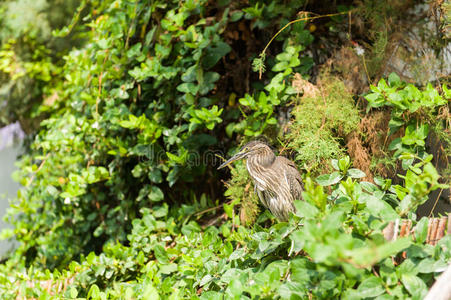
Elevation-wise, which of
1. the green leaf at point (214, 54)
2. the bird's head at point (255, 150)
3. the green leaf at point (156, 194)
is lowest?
the green leaf at point (156, 194)

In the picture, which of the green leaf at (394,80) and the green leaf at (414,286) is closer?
the green leaf at (414,286)

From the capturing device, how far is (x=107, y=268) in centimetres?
179

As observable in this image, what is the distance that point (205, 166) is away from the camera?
6.85 feet

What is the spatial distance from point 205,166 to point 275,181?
73cm

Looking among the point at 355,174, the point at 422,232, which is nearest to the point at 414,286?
the point at 422,232

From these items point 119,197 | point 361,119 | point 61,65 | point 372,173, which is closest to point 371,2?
point 361,119

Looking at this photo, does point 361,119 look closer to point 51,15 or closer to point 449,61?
point 449,61

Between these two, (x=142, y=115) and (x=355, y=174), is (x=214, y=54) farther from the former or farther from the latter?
(x=355, y=174)

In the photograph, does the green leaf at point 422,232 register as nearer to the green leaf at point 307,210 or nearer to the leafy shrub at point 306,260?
the leafy shrub at point 306,260

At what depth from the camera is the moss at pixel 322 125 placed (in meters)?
1.54

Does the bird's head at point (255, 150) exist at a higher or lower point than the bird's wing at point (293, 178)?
higher

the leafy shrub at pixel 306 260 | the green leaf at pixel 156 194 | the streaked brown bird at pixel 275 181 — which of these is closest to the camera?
the leafy shrub at pixel 306 260

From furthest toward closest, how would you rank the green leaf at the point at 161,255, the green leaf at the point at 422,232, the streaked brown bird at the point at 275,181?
the green leaf at the point at 161,255, the streaked brown bird at the point at 275,181, the green leaf at the point at 422,232

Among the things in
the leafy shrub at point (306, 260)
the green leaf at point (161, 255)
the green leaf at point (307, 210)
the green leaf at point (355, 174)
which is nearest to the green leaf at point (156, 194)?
the leafy shrub at point (306, 260)
